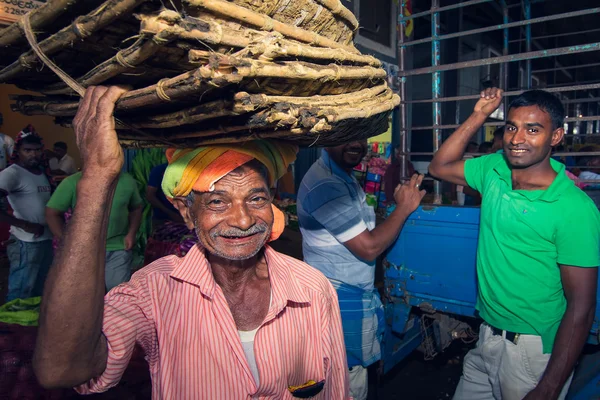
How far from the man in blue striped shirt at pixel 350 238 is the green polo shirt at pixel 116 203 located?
2.44 metres

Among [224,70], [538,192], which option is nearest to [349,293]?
[538,192]

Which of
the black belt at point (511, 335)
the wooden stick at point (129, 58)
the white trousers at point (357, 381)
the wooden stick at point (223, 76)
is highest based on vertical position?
the wooden stick at point (129, 58)

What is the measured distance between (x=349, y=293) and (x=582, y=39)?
904 cm

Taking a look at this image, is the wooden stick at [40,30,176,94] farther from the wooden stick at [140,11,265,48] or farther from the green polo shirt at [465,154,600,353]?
the green polo shirt at [465,154,600,353]

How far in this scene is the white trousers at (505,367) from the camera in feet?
7.36

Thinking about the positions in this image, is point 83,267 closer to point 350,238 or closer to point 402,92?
point 350,238

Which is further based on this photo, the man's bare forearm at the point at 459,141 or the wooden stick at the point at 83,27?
the man's bare forearm at the point at 459,141

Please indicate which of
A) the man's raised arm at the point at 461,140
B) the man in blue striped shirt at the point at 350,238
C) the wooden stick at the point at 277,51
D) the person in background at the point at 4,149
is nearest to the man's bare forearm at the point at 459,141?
the man's raised arm at the point at 461,140

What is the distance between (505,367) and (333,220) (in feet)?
4.58

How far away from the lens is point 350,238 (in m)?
2.73

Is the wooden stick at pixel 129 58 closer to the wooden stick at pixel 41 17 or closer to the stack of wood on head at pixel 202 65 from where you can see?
the stack of wood on head at pixel 202 65

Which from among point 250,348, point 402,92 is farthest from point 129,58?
point 402,92

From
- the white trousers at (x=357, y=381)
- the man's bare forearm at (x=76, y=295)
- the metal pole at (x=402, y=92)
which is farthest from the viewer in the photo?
the metal pole at (x=402, y=92)

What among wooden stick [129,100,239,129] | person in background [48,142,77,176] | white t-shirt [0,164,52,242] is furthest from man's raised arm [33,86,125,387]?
person in background [48,142,77,176]
